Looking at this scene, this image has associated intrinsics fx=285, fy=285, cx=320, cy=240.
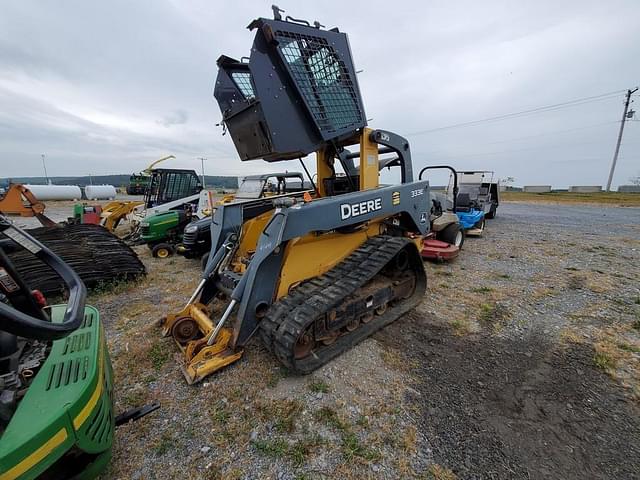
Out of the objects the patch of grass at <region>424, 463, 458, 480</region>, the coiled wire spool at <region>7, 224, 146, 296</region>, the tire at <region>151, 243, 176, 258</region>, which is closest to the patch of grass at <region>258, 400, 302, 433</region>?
the patch of grass at <region>424, 463, 458, 480</region>

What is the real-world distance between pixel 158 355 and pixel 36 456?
188cm

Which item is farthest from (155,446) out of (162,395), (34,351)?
(34,351)

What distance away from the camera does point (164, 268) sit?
630 cm

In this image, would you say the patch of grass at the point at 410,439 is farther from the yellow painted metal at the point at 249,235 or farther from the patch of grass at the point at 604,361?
the yellow painted metal at the point at 249,235

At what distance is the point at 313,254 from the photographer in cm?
304

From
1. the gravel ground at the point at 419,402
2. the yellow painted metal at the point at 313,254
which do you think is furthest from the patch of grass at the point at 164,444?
the yellow painted metal at the point at 313,254

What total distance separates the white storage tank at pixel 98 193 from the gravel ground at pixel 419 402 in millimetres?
36629

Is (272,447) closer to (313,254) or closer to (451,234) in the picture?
(313,254)

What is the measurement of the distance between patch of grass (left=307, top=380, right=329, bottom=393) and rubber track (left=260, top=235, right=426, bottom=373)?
0.43 ft

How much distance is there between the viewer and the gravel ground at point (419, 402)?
183cm

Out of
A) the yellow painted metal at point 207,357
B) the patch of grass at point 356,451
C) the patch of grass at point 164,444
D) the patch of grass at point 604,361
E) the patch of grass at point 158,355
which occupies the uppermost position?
the yellow painted metal at point 207,357

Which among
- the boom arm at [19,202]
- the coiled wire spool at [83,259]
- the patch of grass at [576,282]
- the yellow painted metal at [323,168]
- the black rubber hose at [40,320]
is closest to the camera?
the black rubber hose at [40,320]

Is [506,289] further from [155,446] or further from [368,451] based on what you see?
[155,446]

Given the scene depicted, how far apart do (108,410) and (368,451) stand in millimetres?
1609
